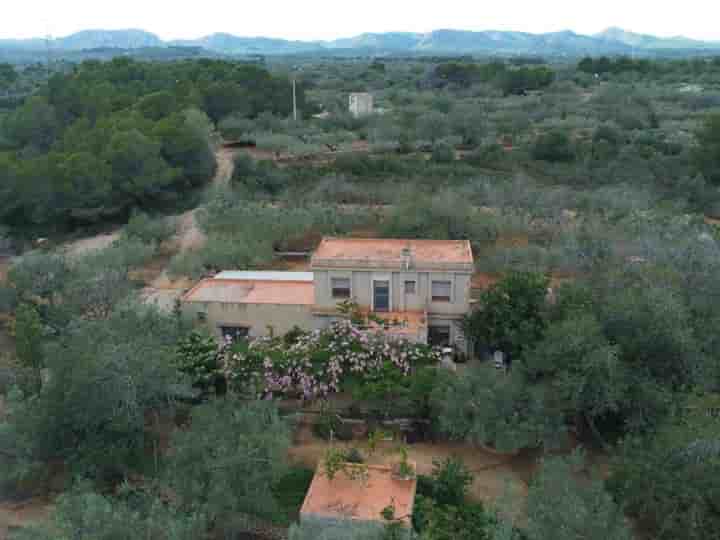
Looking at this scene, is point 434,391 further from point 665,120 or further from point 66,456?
point 665,120

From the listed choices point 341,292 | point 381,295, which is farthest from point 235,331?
point 381,295

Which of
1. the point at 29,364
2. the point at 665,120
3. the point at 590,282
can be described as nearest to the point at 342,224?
the point at 590,282

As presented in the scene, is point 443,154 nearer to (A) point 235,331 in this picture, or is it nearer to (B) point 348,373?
(A) point 235,331

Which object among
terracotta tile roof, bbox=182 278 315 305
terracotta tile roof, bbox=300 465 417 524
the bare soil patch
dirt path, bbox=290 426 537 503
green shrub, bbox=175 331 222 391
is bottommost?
dirt path, bbox=290 426 537 503

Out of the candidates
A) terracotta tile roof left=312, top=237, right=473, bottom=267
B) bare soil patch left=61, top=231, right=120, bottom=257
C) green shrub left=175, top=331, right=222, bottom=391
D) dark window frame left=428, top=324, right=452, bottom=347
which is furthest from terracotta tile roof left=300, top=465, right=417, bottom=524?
bare soil patch left=61, top=231, right=120, bottom=257

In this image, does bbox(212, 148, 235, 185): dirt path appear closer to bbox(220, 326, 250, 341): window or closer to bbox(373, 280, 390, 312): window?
bbox(220, 326, 250, 341): window

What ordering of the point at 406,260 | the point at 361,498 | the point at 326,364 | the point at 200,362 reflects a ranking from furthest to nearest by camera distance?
the point at 406,260 < the point at 200,362 < the point at 326,364 < the point at 361,498

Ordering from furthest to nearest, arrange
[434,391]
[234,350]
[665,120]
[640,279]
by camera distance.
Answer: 1. [665,120]
2. [640,279]
3. [234,350]
4. [434,391]
